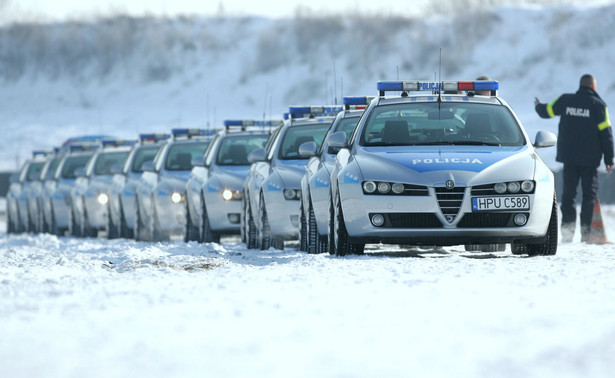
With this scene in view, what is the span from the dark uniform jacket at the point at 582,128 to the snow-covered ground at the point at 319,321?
17.1ft

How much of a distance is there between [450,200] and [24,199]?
19015mm

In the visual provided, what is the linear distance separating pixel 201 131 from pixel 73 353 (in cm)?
1500

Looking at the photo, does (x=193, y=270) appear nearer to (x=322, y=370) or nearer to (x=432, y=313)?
(x=432, y=313)

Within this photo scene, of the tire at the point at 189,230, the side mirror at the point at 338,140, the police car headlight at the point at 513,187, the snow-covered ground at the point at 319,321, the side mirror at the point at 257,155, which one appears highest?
the side mirror at the point at 338,140

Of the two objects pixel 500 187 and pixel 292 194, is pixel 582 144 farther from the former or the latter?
pixel 500 187

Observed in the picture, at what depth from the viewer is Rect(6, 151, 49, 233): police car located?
1124 inches

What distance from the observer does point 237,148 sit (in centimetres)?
1856

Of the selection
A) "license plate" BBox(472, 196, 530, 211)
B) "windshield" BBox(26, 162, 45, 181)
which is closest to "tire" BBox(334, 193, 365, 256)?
"license plate" BBox(472, 196, 530, 211)

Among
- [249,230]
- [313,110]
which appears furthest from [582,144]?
[249,230]

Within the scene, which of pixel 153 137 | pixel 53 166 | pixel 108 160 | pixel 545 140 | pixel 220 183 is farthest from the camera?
pixel 53 166

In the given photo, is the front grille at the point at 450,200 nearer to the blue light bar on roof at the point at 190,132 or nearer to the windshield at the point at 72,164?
the blue light bar on roof at the point at 190,132

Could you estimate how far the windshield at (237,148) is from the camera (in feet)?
60.1

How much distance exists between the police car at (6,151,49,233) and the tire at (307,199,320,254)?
49.6ft

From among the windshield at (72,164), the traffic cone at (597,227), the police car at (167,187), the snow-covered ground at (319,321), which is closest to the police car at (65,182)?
the windshield at (72,164)
